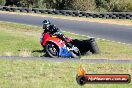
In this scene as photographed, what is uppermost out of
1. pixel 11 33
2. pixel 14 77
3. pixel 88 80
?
pixel 88 80

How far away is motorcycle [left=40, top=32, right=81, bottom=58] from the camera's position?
1697cm

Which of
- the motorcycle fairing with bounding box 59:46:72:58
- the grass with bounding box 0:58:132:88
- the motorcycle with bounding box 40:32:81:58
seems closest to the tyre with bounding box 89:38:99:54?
the motorcycle with bounding box 40:32:81:58

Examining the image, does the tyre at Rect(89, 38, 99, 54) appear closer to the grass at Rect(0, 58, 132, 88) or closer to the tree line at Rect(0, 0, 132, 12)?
the grass at Rect(0, 58, 132, 88)

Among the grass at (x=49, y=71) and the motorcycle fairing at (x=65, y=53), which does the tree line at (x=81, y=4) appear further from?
the motorcycle fairing at (x=65, y=53)

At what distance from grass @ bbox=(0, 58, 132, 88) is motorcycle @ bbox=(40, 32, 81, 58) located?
2.19 m

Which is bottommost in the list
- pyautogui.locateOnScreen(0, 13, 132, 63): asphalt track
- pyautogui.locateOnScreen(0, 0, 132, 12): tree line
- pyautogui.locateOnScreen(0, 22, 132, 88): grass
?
pyautogui.locateOnScreen(0, 0, 132, 12): tree line

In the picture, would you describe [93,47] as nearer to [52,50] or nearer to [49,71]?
[52,50]

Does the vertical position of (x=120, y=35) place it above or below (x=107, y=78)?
below

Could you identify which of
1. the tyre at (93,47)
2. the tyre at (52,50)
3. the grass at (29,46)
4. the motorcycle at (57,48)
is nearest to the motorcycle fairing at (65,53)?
the motorcycle at (57,48)

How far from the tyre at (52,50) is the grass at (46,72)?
89.6 inches

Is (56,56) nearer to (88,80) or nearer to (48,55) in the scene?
(48,55)

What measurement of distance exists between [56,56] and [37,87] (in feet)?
21.5

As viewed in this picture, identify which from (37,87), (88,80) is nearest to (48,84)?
(37,87)

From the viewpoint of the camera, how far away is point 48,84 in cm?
1092
